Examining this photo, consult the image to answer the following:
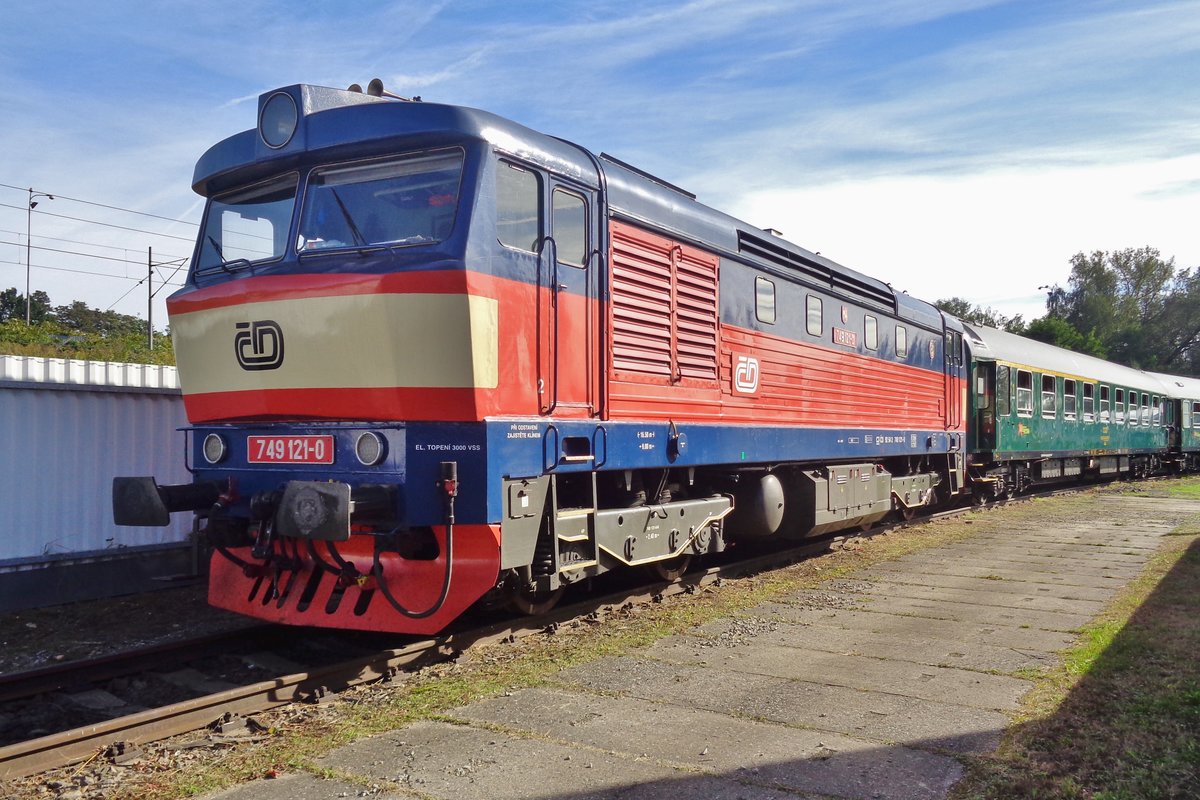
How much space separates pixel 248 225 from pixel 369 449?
220 cm

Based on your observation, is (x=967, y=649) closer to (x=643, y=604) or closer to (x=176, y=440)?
(x=643, y=604)

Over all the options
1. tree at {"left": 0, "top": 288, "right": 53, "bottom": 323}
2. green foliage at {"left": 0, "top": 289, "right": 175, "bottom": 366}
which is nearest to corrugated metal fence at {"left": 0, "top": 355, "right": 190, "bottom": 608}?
green foliage at {"left": 0, "top": 289, "right": 175, "bottom": 366}

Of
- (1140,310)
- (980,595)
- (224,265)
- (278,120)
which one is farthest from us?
(1140,310)

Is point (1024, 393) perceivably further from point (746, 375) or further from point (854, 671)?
point (854, 671)

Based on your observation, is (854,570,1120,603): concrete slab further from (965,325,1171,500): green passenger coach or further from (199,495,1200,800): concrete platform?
(965,325,1171,500): green passenger coach

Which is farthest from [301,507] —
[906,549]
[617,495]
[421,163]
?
[906,549]

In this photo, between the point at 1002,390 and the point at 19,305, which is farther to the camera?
the point at 19,305

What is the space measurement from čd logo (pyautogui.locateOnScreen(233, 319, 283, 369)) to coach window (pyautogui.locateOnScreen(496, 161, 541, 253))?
1650 millimetres

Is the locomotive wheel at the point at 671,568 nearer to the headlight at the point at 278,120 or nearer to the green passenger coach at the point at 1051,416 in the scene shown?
the headlight at the point at 278,120

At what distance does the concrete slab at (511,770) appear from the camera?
165 inches

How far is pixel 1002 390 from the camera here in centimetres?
1809

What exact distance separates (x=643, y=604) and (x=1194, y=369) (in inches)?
3534

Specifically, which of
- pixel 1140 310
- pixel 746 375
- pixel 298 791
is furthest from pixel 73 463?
pixel 1140 310

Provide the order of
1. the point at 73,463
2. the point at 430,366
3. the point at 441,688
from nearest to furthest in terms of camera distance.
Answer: the point at 430,366
the point at 441,688
the point at 73,463
